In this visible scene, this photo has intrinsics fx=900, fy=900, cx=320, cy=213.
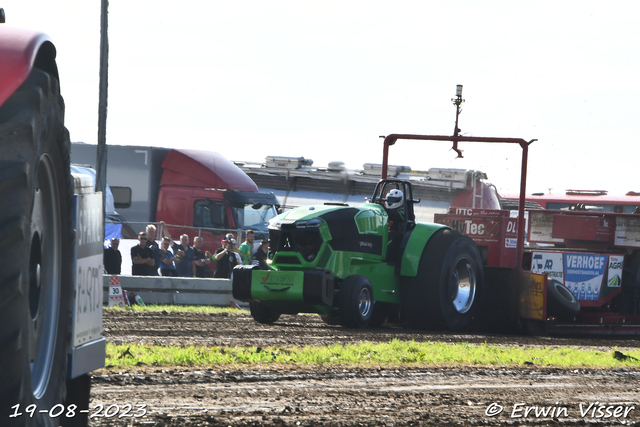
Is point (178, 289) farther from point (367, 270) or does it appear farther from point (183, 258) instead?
point (367, 270)

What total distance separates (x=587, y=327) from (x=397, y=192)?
343 centimetres

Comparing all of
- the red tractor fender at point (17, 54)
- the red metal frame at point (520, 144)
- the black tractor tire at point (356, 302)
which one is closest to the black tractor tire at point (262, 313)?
the black tractor tire at point (356, 302)

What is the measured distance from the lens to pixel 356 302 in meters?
11.3

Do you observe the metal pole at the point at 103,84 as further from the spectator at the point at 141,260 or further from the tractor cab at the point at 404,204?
the tractor cab at the point at 404,204

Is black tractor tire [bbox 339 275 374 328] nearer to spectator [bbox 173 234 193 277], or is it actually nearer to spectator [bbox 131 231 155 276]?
spectator [bbox 131 231 155 276]

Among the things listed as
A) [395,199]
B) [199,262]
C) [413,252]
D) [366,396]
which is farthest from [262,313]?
[366,396]

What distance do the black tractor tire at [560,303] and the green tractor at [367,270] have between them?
97cm

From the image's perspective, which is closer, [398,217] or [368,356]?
[368,356]

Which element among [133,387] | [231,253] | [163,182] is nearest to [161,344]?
[133,387]

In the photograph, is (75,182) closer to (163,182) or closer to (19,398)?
(19,398)

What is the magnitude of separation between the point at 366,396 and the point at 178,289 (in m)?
9.79

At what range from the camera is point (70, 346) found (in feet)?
11.5

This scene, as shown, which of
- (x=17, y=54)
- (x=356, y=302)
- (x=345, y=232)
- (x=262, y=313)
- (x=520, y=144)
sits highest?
(x=520, y=144)

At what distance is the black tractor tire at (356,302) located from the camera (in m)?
11.2
